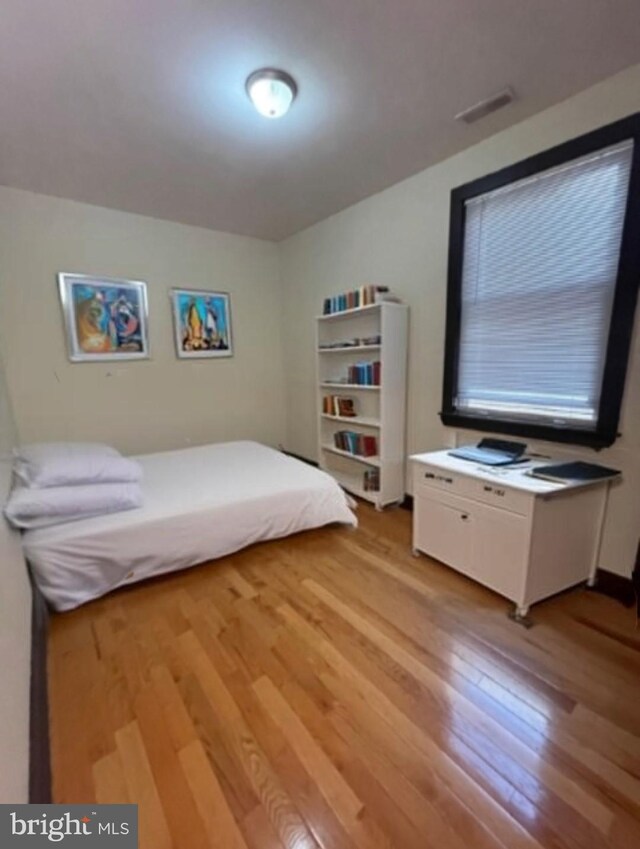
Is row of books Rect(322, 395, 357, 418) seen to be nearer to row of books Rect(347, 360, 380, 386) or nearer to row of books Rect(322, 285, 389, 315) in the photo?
row of books Rect(347, 360, 380, 386)

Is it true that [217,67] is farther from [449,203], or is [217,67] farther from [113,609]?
[113,609]

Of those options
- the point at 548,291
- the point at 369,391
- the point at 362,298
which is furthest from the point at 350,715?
the point at 362,298

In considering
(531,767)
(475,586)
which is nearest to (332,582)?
(475,586)

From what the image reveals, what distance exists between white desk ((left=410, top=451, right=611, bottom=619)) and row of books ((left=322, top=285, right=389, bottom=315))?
1426 millimetres

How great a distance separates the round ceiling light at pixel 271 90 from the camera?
1733mm

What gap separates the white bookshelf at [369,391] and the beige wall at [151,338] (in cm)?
95

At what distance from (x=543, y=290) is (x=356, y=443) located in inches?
69.1

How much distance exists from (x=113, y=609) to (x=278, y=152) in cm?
283

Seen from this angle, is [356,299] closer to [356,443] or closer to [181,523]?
[356,443]

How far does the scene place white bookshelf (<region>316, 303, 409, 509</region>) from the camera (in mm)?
2871

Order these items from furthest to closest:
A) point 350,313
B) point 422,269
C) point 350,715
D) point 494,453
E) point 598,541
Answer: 1. point 350,313
2. point 422,269
3. point 494,453
4. point 598,541
5. point 350,715

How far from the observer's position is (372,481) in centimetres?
316

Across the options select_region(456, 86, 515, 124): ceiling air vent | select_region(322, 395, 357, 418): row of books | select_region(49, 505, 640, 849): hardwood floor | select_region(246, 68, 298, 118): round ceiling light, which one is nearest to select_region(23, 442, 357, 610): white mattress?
select_region(49, 505, 640, 849): hardwood floor

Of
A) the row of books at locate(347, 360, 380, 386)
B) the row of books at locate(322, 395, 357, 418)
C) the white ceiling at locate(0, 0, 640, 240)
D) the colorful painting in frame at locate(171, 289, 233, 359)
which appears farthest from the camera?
the colorful painting in frame at locate(171, 289, 233, 359)
